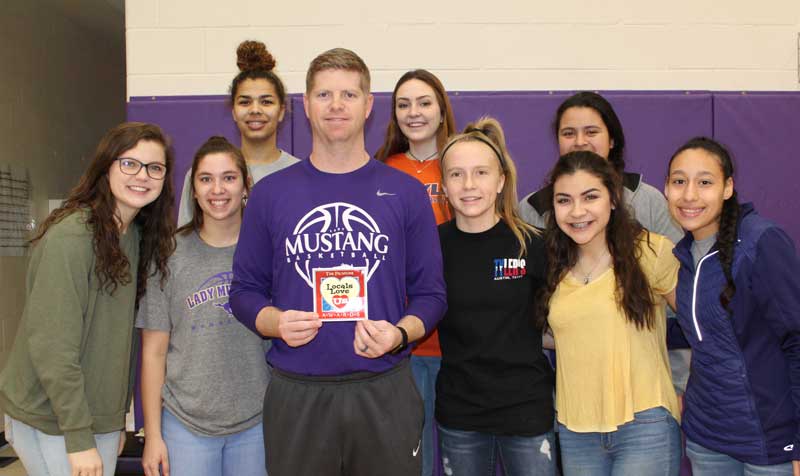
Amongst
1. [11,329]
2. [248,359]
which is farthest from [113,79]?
[248,359]

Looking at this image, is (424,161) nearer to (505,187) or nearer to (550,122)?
(505,187)

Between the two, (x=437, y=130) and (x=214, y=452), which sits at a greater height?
(x=437, y=130)

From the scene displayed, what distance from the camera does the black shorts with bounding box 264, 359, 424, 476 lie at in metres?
1.95

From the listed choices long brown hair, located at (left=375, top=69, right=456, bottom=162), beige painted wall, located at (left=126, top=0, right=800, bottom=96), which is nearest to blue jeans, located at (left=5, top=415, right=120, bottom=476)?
long brown hair, located at (left=375, top=69, right=456, bottom=162)

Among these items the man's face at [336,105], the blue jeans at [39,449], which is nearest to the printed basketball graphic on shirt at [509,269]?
the man's face at [336,105]

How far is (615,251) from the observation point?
237 cm

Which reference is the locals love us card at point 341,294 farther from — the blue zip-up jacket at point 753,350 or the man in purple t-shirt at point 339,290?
the blue zip-up jacket at point 753,350

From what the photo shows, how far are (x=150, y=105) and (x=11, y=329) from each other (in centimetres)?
328

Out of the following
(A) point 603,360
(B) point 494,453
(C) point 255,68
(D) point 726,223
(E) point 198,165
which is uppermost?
(C) point 255,68

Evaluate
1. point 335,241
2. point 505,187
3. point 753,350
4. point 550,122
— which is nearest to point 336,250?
point 335,241

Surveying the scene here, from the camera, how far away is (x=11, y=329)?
6.05m

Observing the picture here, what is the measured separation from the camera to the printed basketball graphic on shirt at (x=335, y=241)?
2018mm

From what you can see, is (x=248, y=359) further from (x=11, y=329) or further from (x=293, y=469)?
(x=11, y=329)

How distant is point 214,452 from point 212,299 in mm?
587
